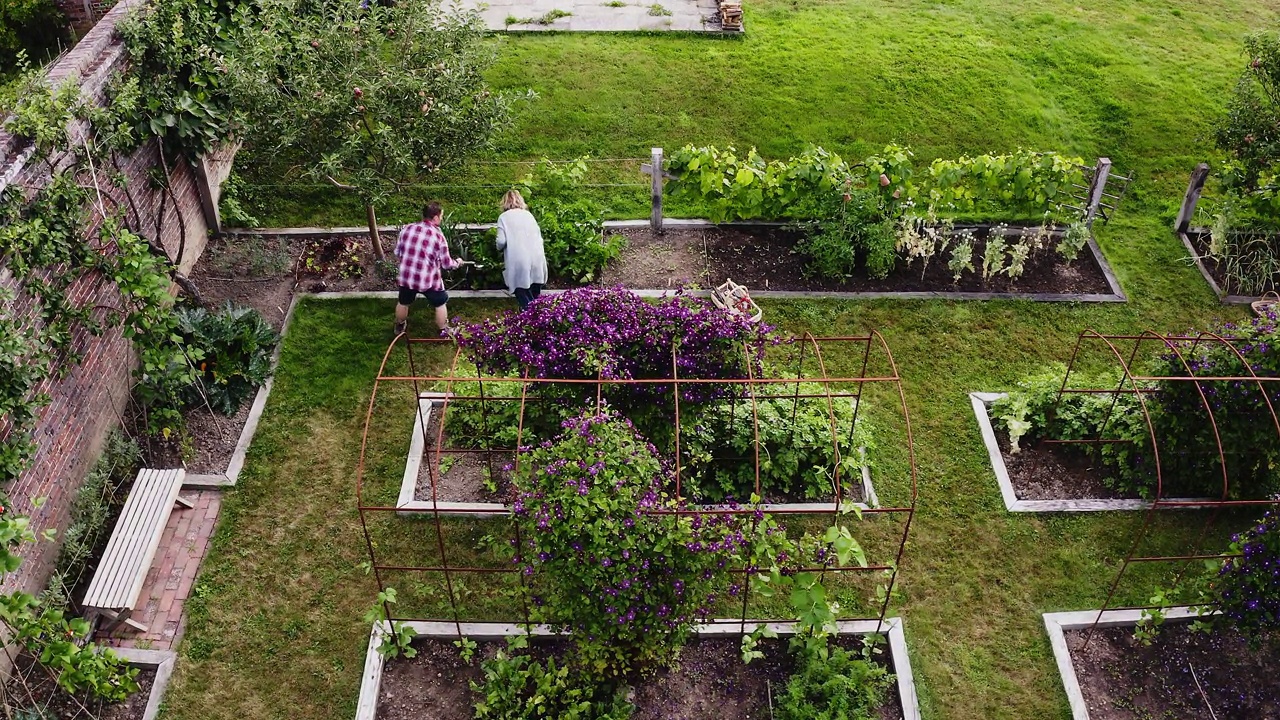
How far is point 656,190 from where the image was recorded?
405 inches

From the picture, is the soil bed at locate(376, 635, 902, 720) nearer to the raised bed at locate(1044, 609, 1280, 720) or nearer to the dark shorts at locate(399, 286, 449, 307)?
the raised bed at locate(1044, 609, 1280, 720)

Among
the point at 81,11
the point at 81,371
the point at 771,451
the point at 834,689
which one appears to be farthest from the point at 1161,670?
the point at 81,11

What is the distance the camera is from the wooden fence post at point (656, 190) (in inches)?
396

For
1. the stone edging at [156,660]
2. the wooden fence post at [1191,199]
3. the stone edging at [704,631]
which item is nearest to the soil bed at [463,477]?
the stone edging at [704,631]

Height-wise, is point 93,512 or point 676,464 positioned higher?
point 676,464

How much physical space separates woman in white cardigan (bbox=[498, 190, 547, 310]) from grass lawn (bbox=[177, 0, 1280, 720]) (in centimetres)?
91

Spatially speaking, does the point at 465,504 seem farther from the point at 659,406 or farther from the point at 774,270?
the point at 774,270

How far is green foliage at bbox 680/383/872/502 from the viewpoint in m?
7.76

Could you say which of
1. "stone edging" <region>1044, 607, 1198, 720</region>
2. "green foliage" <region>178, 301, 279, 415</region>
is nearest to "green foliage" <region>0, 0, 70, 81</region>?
"green foliage" <region>178, 301, 279, 415</region>

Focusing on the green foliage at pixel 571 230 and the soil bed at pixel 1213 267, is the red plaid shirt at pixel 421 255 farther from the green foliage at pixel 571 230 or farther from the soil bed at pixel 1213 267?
the soil bed at pixel 1213 267

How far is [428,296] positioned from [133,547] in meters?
3.34

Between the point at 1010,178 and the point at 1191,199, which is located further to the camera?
the point at 1191,199

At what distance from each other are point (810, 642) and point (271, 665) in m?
3.80

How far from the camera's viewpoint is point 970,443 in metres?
8.39
